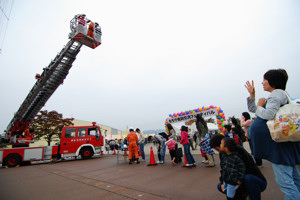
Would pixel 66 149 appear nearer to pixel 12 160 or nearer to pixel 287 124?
pixel 12 160

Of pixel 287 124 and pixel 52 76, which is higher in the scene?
pixel 52 76

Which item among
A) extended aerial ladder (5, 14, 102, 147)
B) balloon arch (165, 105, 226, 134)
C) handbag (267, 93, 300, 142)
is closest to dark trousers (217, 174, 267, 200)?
handbag (267, 93, 300, 142)

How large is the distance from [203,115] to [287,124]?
38.7ft

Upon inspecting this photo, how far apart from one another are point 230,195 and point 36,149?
459 inches

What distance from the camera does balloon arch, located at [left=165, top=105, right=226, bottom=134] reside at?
12047mm

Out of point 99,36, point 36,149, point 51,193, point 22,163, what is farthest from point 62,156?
point 99,36

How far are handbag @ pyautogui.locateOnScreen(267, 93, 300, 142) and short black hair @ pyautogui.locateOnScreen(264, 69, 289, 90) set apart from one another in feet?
0.97

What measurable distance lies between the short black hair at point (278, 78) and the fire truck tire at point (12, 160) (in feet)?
42.3

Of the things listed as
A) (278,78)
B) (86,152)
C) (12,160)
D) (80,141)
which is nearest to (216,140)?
(278,78)

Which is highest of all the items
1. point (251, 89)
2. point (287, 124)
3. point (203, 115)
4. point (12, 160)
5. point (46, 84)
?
point (46, 84)

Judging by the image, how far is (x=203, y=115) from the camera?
12.8 metres

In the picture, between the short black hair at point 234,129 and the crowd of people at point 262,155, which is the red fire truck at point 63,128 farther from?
the crowd of people at point 262,155

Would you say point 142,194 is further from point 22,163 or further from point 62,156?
point 22,163

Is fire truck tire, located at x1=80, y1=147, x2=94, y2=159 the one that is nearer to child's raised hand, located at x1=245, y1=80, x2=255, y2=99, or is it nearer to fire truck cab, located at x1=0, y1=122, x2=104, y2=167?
fire truck cab, located at x1=0, y1=122, x2=104, y2=167
